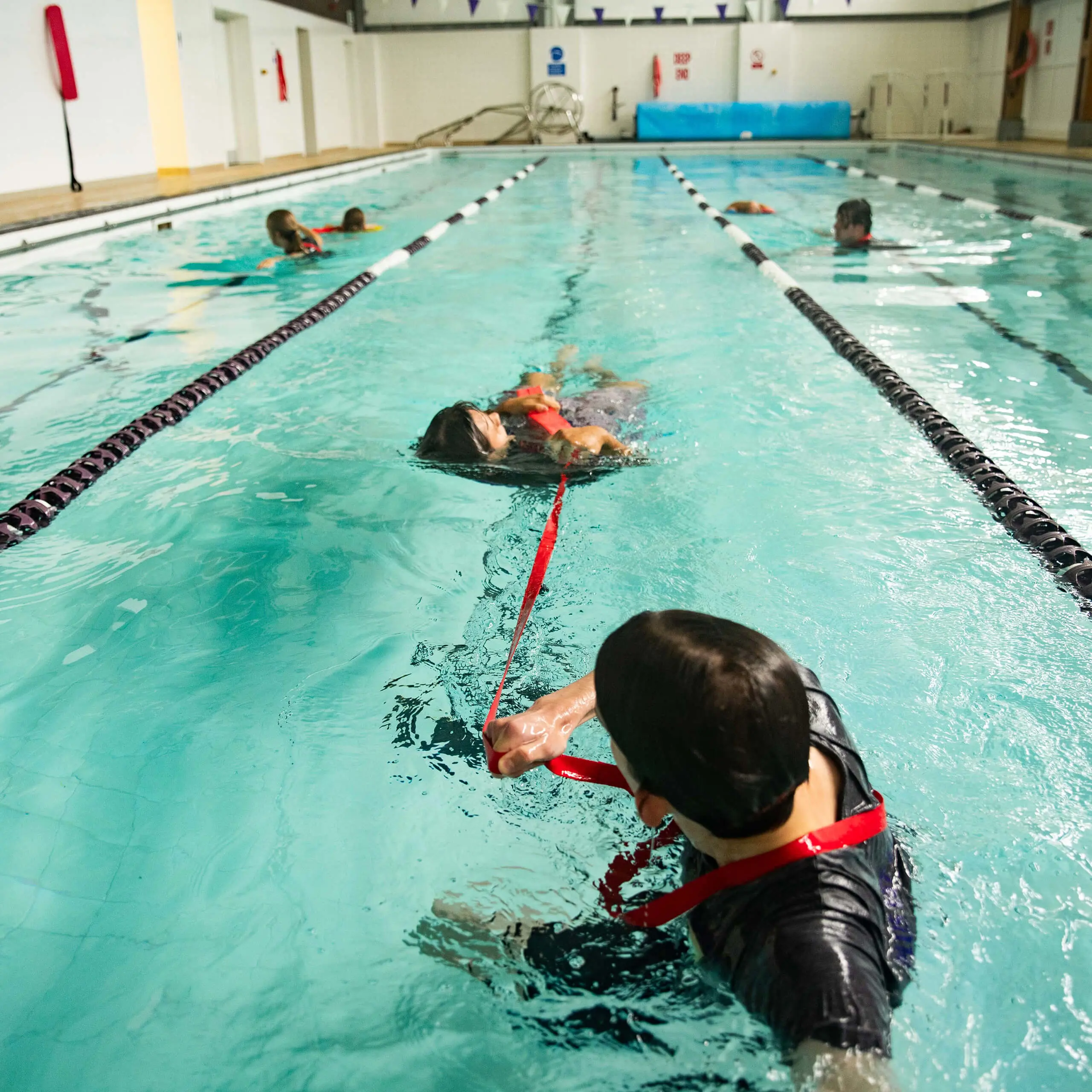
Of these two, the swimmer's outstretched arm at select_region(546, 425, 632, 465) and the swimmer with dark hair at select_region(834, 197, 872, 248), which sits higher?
the swimmer with dark hair at select_region(834, 197, 872, 248)

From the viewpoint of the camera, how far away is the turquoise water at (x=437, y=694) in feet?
5.08

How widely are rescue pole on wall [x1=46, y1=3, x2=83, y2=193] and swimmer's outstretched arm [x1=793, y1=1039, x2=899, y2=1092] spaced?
39.7 feet

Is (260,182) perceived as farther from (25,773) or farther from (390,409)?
→ (25,773)

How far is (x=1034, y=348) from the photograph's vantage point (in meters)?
5.54

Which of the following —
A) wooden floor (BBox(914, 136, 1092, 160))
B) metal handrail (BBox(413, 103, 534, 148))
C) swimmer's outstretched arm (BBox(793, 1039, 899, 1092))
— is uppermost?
metal handrail (BBox(413, 103, 534, 148))

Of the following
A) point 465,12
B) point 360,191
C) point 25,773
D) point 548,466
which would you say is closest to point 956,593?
point 548,466

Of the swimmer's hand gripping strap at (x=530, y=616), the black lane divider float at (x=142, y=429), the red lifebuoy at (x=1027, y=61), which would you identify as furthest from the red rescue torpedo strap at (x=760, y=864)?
the red lifebuoy at (x=1027, y=61)

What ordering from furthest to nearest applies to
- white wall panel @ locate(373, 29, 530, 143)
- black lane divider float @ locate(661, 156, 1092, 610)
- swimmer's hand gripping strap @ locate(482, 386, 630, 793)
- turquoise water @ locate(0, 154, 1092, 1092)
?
white wall panel @ locate(373, 29, 530, 143) < black lane divider float @ locate(661, 156, 1092, 610) < turquoise water @ locate(0, 154, 1092, 1092) < swimmer's hand gripping strap @ locate(482, 386, 630, 793)

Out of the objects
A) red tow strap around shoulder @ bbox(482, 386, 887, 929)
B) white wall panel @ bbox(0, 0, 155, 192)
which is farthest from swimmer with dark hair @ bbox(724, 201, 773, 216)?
red tow strap around shoulder @ bbox(482, 386, 887, 929)

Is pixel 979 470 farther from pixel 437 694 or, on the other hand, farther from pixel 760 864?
pixel 760 864

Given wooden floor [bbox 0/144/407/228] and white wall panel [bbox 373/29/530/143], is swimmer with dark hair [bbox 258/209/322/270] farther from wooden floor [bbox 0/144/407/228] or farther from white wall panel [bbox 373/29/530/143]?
white wall panel [bbox 373/29/530/143]

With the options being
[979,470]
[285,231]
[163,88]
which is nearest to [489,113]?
[163,88]

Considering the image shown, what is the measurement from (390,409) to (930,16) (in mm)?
24259

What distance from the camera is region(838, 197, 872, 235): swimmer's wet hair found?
854 cm
